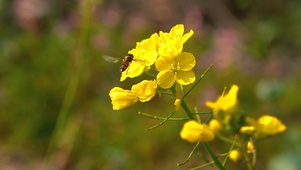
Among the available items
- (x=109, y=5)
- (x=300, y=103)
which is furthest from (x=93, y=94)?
(x=109, y=5)

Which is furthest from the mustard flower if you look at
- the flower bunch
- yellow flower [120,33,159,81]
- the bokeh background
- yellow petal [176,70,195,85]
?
the bokeh background

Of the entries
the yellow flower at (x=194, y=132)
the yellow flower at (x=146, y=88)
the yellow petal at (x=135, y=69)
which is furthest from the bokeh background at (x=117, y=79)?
the yellow flower at (x=194, y=132)

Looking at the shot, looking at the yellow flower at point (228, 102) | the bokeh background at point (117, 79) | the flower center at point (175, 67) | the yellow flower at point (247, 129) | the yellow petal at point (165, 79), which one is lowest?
the bokeh background at point (117, 79)

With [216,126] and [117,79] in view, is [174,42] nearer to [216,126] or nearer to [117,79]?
[216,126]

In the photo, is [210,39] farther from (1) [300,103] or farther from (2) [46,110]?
(2) [46,110]

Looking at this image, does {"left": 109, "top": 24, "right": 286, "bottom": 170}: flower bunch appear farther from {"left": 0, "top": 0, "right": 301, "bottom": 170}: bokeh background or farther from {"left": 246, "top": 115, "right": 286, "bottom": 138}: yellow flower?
{"left": 0, "top": 0, "right": 301, "bottom": 170}: bokeh background

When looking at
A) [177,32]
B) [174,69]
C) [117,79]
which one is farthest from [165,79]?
[117,79]

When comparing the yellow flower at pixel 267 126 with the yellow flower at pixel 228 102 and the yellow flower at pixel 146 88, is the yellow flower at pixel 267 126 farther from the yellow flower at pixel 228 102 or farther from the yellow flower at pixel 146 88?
the yellow flower at pixel 146 88

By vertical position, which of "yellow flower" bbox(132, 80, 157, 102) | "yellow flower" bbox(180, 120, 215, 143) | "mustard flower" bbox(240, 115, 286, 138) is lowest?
"mustard flower" bbox(240, 115, 286, 138)
